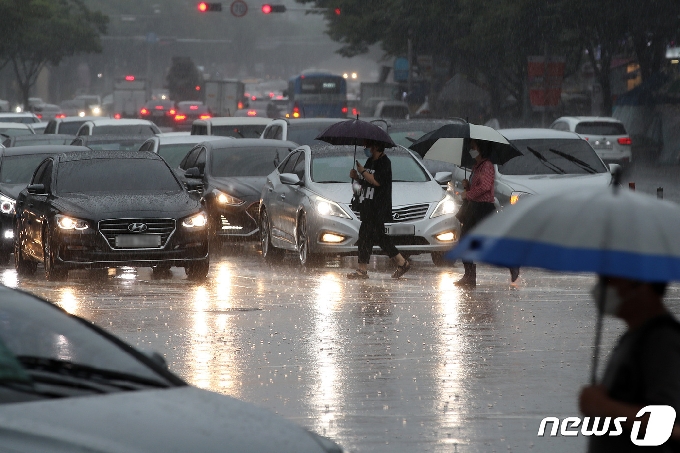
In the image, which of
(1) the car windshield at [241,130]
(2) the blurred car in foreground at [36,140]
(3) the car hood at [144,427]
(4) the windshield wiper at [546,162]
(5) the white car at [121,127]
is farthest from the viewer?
(5) the white car at [121,127]

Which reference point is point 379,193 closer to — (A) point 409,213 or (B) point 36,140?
(A) point 409,213

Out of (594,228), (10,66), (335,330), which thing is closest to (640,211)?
(594,228)

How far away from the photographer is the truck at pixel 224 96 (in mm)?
91312

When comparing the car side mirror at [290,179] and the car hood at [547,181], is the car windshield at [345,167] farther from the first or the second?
the car hood at [547,181]

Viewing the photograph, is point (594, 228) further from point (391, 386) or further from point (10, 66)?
point (10, 66)

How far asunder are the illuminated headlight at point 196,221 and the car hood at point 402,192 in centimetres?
198

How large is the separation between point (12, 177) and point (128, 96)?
233 feet

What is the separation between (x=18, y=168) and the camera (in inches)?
782

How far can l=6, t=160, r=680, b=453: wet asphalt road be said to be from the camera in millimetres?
7980

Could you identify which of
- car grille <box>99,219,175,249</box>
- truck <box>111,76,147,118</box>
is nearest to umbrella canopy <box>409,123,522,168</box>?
car grille <box>99,219,175,249</box>

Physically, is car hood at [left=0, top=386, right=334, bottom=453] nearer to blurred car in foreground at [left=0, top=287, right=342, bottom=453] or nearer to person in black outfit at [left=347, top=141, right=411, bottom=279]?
blurred car in foreground at [left=0, top=287, right=342, bottom=453]

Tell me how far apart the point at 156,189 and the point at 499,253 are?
12.9m

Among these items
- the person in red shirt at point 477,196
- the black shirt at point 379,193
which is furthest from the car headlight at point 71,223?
the person in red shirt at point 477,196

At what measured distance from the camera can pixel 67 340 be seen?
5.36m
